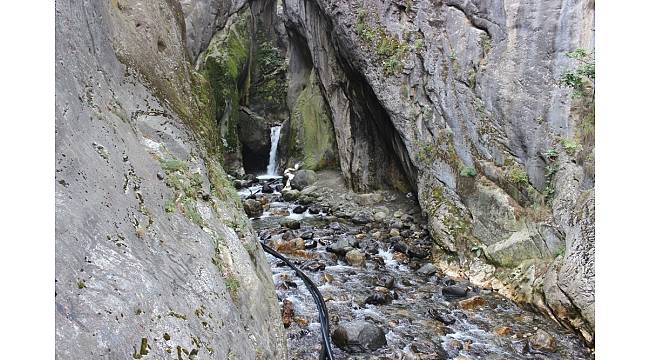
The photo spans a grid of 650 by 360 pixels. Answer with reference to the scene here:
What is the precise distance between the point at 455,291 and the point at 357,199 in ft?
27.5

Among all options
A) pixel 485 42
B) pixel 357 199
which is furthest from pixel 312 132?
pixel 485 42

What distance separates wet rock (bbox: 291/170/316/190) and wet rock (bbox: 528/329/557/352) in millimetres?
13287

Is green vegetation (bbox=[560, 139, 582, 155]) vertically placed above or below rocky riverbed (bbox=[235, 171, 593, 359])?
above

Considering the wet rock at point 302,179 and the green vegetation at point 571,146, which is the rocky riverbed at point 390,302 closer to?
the green vegetation at point 571,146

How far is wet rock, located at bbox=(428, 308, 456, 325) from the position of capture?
25.7ft

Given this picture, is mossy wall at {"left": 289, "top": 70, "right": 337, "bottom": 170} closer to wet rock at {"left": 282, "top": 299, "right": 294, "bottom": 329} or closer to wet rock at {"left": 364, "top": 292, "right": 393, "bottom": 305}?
wet rock at {"left": 364, "top": 292, "right": 393, "bottom": 305}

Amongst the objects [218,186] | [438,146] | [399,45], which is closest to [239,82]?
[399,45]

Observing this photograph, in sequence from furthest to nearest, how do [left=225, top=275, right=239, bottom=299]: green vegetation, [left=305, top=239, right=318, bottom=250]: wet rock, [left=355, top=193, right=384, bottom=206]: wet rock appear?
[left=355, top=193, right=384, bottom=206]: wet rock
[left=305, top=239, right=318, bottom=250]: wet rock
[left=225, top=275, right=239, bottom=299]: green vegetation

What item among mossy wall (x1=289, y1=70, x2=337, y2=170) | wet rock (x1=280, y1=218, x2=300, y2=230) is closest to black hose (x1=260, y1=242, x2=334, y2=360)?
wet rock (x1=280, y1=218, x2=300, y2=230)

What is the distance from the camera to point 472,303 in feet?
27.9

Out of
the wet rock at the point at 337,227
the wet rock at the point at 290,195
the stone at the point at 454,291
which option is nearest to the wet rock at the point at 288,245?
the wet rock at the point at 337,227

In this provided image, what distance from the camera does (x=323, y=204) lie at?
17.2m

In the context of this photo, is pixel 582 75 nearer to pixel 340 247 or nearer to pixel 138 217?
pixel 340 247

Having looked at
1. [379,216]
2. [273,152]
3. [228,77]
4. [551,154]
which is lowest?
[379,216]
